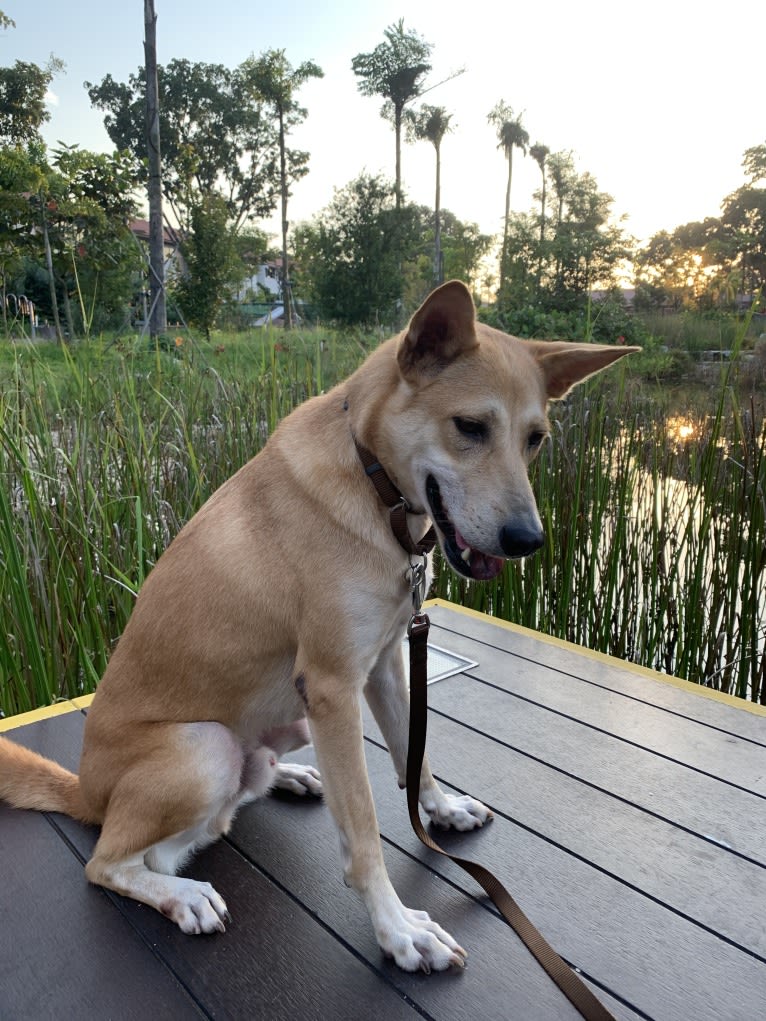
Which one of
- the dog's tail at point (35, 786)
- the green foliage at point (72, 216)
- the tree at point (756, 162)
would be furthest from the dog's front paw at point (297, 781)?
the tree at point (756, 162)

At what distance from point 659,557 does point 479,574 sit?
1.70 metres

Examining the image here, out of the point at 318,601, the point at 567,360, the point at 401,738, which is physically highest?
the point at 567,360

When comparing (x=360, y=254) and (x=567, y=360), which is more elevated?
(x=360, y=254)

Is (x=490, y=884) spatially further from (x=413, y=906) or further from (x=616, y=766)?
(x=616, y=766)

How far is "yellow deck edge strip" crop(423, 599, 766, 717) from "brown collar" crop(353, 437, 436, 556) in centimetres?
125

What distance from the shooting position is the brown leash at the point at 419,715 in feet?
4.09

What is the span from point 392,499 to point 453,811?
767 millimetres

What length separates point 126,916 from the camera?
1.35 m

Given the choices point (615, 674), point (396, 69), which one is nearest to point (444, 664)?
point (615, 674)

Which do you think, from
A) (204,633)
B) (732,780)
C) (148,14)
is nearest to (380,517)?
(204,633)

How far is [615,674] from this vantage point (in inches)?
89.6

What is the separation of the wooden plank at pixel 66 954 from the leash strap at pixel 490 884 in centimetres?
54

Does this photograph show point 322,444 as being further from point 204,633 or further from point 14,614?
point 14,614

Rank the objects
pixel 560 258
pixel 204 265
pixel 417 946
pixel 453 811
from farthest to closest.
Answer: pixel 204 265
pixel 560 258
pixel 453 811
pixel 417 946
